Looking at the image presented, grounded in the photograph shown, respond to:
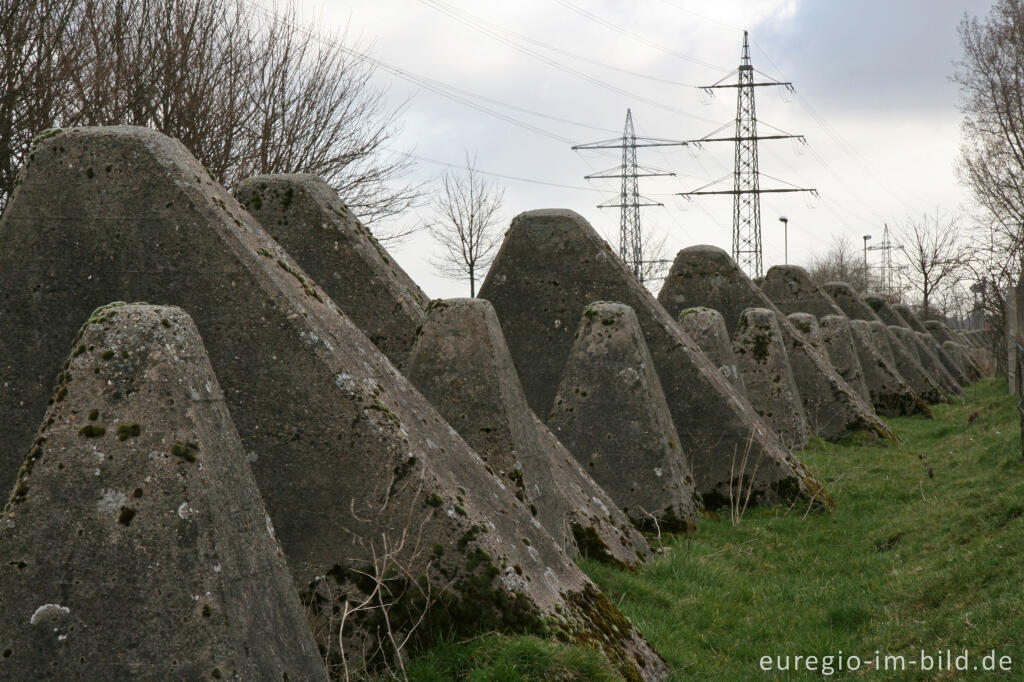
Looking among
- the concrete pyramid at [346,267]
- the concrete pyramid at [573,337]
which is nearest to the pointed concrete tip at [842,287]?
the concrete pyramid at [573,337]

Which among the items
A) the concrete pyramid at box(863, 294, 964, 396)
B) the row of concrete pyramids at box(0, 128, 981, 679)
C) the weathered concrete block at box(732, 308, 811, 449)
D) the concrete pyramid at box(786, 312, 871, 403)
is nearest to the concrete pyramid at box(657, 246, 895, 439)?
the weathered concrete block at box(732, 308, 811, 449)

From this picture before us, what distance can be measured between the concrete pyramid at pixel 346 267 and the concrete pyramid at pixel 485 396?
66 centimetres

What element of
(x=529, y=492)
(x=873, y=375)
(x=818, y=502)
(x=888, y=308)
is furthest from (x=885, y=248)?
(x=529, y=492)

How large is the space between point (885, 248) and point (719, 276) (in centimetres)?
5513

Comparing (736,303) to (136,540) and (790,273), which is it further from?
(136,540)

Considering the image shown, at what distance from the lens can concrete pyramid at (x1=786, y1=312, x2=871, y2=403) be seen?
17.7m

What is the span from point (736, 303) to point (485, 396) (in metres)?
9.50

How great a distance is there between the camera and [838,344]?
58.7ft

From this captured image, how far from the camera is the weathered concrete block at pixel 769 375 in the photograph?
44.3 ft

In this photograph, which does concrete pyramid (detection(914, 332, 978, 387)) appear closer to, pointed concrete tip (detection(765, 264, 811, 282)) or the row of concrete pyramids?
pointed concrete tip (detection(765, 264, 811, 282))

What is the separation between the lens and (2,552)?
3.39 metres

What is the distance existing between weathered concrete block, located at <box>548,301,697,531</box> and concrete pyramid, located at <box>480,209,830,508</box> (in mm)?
1063

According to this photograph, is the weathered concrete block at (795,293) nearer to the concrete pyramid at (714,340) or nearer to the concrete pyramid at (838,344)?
the concrete pyramid at (838,344)

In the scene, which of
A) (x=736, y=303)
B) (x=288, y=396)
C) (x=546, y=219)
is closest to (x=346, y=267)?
(x=288, y=396)
